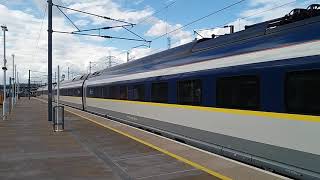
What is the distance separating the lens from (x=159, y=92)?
1577 centimetres

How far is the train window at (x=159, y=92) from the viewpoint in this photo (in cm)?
1507

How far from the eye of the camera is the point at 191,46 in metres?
14.6

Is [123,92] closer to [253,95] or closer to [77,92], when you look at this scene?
[253,95]

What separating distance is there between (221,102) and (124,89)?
36.1ft

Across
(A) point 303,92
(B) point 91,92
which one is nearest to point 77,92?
(B) point 91,92

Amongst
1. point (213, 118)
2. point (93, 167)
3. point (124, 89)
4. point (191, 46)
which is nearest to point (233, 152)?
point (213, 118)

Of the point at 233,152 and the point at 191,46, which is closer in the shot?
the point at 233,152

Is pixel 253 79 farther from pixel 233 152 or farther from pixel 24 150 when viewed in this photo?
pixel 24 150

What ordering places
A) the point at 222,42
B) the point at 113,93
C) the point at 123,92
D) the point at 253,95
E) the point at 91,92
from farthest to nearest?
the point at 91,92, the point at 113,93, the point at 123,92, the point at 222,42, the point at 253,95

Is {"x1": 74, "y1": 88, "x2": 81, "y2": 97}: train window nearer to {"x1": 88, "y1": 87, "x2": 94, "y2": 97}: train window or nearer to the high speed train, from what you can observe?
{"x1": 88, "y1": 87, "x2": 94, "y2": 97}: train window

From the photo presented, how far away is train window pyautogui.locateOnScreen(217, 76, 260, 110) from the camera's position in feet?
30.4

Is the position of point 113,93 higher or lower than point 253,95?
higher

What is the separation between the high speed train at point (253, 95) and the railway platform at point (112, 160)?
463mm

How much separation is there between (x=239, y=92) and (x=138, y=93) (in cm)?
912
